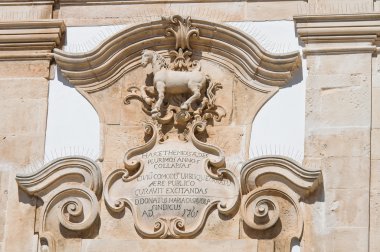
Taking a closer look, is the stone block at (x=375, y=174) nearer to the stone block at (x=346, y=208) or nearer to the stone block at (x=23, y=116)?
the stone block at (x=346, y=208)

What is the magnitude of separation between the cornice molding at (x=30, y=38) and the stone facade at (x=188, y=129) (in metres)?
0.01

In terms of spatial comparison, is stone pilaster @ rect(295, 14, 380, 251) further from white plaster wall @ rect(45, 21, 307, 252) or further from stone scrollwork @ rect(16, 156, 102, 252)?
stone scrollwork @ rect(16, 156, 102, 252)

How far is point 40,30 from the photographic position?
1791cm

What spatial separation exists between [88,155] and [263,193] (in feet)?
6.08

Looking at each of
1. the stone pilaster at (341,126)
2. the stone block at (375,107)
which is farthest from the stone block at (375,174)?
the stone block at (375,107)

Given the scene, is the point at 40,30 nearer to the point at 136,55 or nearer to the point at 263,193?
the point at 136,55

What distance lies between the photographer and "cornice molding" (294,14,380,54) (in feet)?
56.6

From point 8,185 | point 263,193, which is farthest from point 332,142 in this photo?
point 8,185

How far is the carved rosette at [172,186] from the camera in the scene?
16.9 m

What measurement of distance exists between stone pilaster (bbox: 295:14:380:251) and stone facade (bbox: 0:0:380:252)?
1 cm

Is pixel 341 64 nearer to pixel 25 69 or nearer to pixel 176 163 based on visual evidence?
pixel 176 163

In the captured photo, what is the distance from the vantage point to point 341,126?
1695 centimetres

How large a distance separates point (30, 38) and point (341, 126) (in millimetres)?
3380

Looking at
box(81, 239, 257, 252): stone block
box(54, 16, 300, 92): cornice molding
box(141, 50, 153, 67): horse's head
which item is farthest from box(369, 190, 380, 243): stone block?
box(141, 50, 153, 67): horse's head
